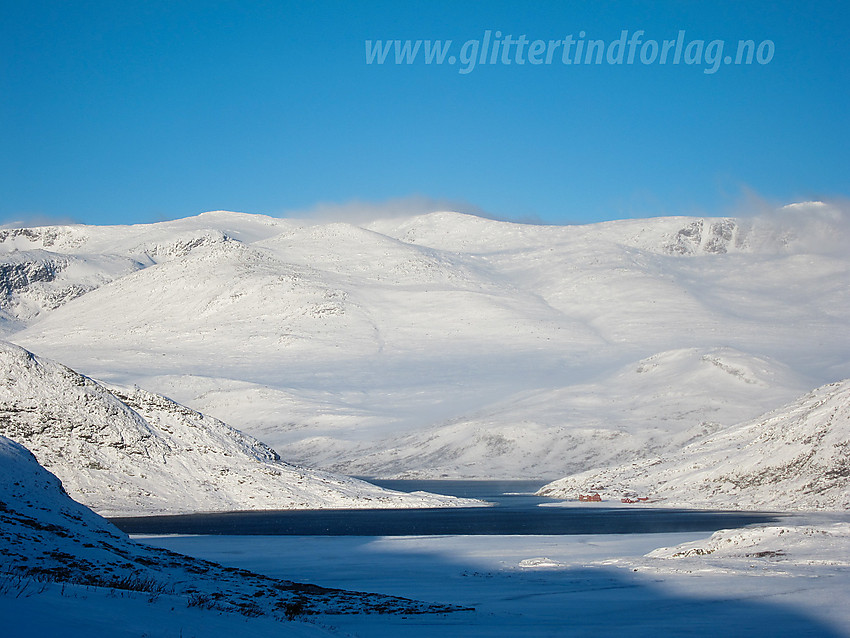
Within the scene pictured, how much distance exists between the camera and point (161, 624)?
1356 cm

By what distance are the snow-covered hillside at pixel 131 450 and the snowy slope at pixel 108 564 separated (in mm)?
27785

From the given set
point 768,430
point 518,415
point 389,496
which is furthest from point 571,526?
point 518,415

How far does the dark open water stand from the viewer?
53.2 m

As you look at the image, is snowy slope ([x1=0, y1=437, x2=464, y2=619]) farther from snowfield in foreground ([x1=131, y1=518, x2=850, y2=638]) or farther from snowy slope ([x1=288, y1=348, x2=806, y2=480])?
snowy slope ([x1=288, y1=348, x2=806, y2=480])

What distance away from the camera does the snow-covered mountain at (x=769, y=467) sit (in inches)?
2527

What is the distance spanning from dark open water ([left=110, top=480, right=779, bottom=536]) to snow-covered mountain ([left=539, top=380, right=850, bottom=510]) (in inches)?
152

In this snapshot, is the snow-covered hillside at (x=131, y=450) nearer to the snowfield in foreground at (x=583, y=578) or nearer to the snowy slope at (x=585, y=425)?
the snowfield in foreground at (x=583, y=578)

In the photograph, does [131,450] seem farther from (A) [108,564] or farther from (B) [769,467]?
(B) [769,467]

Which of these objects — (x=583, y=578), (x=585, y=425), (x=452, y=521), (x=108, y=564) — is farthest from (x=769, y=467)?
(x=585, y=425)

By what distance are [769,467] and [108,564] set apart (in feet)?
188

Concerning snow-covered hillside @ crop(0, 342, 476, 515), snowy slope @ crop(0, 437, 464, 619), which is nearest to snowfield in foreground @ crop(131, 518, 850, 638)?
snowy slope @ crop(0, 437, 464, 619)

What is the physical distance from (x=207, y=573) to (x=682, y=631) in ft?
45.6

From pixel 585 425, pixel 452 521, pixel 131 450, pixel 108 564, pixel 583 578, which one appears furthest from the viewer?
pixel 585 425

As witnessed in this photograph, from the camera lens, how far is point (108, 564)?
80.5 feet
